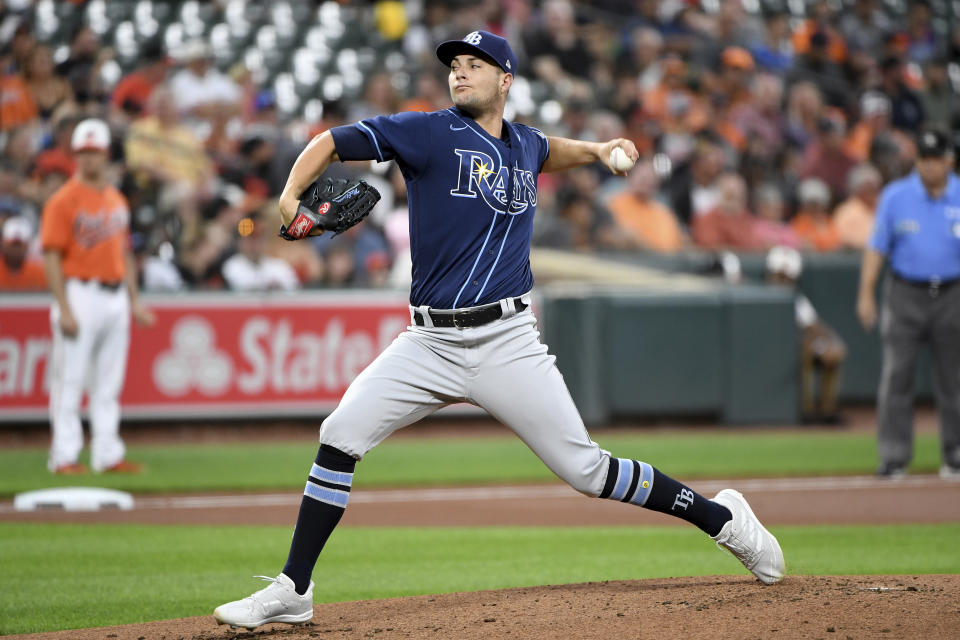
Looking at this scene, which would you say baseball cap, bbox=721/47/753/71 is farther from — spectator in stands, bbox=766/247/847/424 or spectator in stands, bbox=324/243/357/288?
spectator in stands, bbox=324/243/357/288

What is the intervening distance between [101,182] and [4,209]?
3.05 m

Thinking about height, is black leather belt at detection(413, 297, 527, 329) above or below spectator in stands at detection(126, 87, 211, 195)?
below

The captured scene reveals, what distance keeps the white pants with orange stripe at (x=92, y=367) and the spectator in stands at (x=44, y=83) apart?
4.95 meters

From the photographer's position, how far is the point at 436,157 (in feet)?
15.1

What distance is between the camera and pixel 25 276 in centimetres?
1216

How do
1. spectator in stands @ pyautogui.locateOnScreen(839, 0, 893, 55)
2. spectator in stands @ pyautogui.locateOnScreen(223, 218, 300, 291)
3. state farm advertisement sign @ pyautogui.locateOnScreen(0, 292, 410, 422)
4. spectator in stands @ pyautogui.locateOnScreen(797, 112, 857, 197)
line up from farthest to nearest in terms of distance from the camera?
1. spectator in stands @ pyautogui.locateOnScreen(839, 0, 893, 55)
2. spectator in stands @ pyautogui.locateOnScreen(797, 112, 857, 197)
3. spectator in stands @ pyautogui.locateOnScreen(223, 218, 300, 291)
4. state farm advertisement sign @ pyautogui.locateOnScreen(0, 292, 410, 422)

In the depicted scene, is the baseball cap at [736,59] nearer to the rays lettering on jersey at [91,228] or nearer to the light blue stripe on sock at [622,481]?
the rays lettering on jersey at [91,228]

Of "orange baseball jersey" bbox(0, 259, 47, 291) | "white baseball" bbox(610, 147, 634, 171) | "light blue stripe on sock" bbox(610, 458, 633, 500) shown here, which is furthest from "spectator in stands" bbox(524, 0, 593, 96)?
"light blue stripe on sock" bbox(610, 458, 633, 500)

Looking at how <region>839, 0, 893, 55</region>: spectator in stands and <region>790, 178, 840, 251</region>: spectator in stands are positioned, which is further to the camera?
<region>839, 0, 893, 55</region>: spectator in stands

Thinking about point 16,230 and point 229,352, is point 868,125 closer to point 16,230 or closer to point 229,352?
point 229,352

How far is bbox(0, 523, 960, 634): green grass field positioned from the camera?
5.55 meters

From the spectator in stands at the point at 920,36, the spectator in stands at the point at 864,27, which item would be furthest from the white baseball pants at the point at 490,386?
the spectator in stands at the point at 920,36

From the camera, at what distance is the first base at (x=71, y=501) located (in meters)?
8.20

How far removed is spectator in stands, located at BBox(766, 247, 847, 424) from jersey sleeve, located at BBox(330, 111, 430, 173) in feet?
30.5
